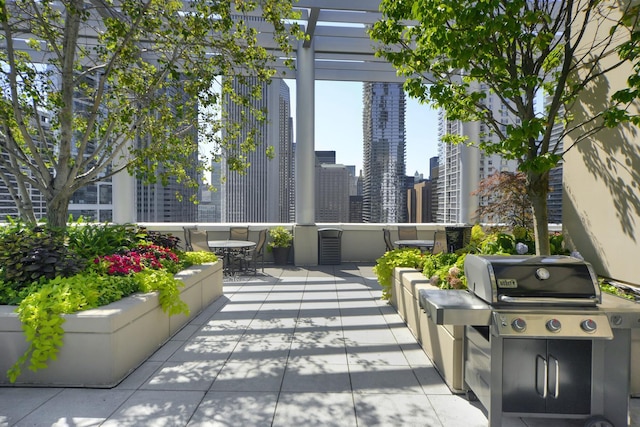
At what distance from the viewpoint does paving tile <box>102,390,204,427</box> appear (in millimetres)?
2783

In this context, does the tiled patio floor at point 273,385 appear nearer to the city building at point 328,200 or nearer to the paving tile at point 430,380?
the paving tile at point 430,380

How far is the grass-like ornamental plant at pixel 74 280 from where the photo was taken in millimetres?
3219

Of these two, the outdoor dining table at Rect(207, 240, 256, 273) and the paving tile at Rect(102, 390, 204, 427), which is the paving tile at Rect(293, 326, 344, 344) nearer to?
the paving tile at Rect(102, 390, 204, 427)

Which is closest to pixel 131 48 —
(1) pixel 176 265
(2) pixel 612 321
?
(1) pixel 176 265

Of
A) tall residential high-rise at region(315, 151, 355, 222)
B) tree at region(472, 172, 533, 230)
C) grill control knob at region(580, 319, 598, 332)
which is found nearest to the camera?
grill control knob at region(580, 319, 598, 332)

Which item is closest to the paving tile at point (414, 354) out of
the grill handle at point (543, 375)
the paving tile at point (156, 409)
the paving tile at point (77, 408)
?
the grill handle at point (543, 375)

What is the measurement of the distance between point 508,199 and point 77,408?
839cm

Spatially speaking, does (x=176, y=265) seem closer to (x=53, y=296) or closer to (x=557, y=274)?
(x=53, y=296)

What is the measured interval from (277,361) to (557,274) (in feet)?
8.57

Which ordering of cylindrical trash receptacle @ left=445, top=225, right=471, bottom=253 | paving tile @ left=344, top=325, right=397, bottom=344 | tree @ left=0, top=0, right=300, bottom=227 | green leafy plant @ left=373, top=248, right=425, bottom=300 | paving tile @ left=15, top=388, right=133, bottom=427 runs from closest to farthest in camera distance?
1. paving tile @ left=15, top=388, right=133, bottom=427
2. paving tile @ left=344, top=325, right=397, bottom=344
3. tree @ left=0, top=0, right=300, bottom=227
4. green leafy plant @ left=373, top=248, right=425, bottom=300
5. cylindrical trash receptacle @ left=445, top=225, right=471, bottom=253

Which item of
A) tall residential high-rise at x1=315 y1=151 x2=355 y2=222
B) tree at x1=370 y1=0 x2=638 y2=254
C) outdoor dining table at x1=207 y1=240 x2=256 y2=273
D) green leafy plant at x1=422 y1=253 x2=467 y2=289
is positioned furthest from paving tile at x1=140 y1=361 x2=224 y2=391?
tall residential high-rise at x1=315 y1=151 x2=355 y2=222

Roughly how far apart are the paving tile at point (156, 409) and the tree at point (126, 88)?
3.44m

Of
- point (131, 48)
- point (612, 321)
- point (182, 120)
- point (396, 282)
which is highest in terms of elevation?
point (131, 48)

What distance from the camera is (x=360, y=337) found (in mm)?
4688
